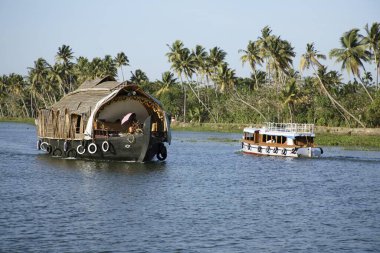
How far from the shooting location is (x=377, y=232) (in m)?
23.3

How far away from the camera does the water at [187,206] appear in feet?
69.5

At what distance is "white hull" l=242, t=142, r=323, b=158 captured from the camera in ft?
172

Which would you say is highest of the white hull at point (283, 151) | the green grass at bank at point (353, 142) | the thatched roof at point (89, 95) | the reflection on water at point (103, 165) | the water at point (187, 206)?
the thatched roof at point (89, 95)

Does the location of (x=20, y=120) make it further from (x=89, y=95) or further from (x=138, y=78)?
(x=89, y=95)

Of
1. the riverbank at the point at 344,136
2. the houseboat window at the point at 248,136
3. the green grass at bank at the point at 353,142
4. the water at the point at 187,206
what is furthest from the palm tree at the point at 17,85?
the water at the point at 187,206

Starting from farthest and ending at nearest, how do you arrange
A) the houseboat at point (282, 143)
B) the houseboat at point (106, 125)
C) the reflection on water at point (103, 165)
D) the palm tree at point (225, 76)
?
the palm tree at point (225, 76), the houseboat at point (282, 143), the houseboat at point (106, 125), the reflection on water at point (103, 165)

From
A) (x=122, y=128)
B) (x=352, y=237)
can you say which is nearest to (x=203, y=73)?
(x=122, y=128)

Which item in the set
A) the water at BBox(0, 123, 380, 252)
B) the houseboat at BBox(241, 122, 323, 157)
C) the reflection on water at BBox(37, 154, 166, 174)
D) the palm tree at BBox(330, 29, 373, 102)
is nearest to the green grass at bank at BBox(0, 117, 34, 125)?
the palm tree at BBox(330, 29, 373, 102)

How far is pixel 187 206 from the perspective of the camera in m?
28.1

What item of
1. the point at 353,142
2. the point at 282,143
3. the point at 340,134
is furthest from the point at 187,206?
the point at 340,134

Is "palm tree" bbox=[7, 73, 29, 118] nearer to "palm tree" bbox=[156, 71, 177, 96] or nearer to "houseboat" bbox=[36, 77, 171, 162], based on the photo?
"palm tree" bbox=[156, 71, 177, 96]

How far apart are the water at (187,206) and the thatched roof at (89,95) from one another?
390 cm

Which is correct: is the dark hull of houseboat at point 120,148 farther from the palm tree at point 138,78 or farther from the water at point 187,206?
the palm tree at point 138,78

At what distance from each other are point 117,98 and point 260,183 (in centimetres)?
1413
